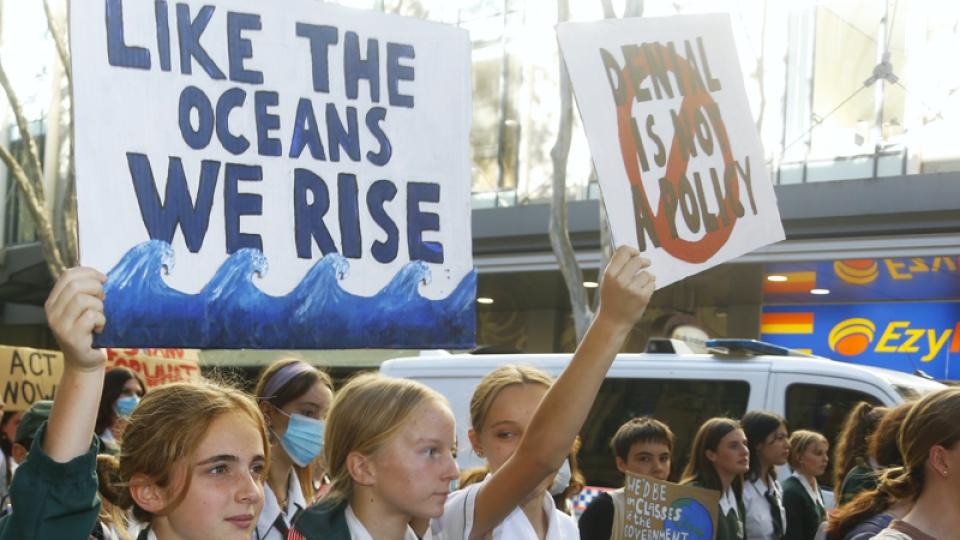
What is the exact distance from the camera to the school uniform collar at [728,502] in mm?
6248

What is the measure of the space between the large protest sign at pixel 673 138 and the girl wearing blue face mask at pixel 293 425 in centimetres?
151

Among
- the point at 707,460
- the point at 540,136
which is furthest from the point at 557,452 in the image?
the point at 540,136

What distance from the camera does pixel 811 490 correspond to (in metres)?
7.19

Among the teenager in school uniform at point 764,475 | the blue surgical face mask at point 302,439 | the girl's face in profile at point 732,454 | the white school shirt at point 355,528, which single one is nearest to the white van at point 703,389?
the teenager in school uniform at point 764,475

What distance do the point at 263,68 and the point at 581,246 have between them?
14.0 m

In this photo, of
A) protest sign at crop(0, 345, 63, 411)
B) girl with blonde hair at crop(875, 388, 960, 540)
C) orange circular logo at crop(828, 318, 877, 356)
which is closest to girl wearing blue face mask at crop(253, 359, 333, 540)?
girl with blonde hair at crop(875, 388, 960, 540)

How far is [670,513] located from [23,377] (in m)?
6.47

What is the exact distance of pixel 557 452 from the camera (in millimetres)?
3025

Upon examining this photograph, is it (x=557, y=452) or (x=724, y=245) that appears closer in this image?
(x=557, y=452)

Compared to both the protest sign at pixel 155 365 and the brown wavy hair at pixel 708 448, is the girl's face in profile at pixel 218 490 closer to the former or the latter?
the brown wavy hair at pixel 708 448

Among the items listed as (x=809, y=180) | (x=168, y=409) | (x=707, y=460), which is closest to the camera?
(x=168, y=409)

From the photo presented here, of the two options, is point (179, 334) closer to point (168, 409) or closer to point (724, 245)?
point (168, 409)

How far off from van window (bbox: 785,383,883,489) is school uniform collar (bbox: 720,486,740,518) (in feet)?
4.56

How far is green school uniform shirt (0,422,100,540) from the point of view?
82.1 inches
